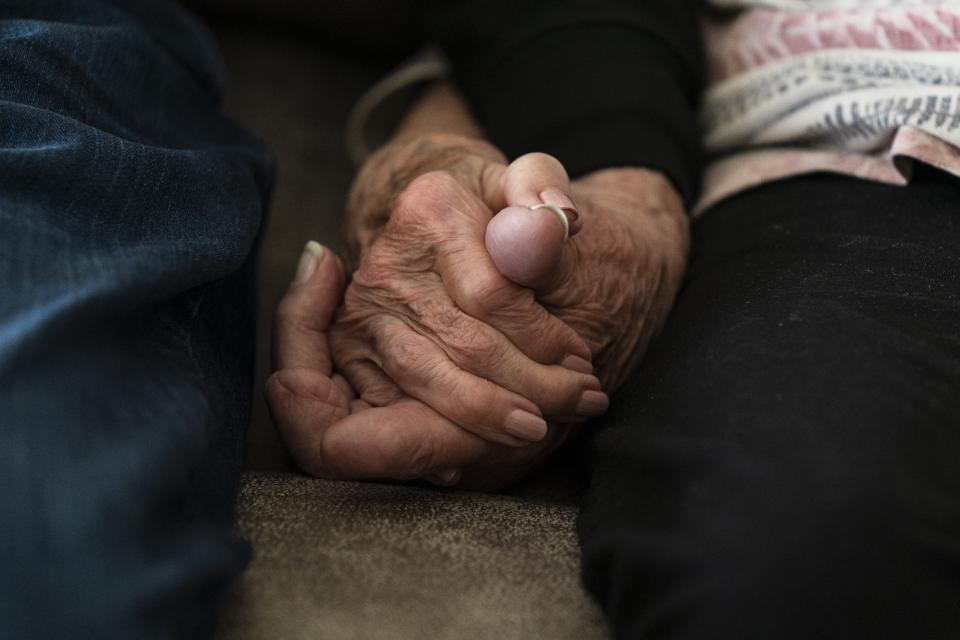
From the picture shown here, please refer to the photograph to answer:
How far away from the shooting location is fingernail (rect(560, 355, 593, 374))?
70 centimetres

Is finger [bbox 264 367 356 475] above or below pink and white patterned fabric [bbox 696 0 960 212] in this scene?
below

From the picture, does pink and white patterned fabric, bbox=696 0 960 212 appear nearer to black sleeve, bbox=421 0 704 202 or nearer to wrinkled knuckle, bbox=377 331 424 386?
black sleeve, bbox=421 0 704 202

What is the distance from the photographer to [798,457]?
0.53 m

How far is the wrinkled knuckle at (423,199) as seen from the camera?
690mm

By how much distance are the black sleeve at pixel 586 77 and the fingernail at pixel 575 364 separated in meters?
0.25

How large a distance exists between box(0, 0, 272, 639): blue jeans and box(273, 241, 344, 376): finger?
0.03 meters

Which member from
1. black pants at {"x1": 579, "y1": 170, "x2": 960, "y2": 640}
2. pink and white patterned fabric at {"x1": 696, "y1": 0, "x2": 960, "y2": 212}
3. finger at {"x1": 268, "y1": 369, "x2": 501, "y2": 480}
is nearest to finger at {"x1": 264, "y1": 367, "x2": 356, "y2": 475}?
finger at {"x1": 268, "y1": 369, "x2": 501, "y2": 480}

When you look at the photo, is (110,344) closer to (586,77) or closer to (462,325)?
(462,325)

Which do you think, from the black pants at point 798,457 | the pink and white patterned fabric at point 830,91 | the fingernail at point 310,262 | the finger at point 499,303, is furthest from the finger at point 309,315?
the pink and white patterned fabric at point 830,91

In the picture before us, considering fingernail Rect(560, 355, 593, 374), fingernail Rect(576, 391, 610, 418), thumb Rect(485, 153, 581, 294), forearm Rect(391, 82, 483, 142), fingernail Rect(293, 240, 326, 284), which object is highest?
thumb Rect(485, 153, 581, 294)

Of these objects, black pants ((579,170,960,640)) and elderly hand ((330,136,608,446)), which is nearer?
black pants ((579,170,960,640))

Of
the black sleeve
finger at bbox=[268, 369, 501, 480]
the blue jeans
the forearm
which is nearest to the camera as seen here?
the blue jeans

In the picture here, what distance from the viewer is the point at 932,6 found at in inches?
30.9

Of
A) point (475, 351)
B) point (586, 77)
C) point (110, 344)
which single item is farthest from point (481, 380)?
point (586, 77)
